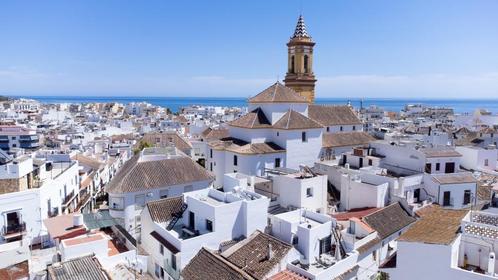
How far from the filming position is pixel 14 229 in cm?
1820

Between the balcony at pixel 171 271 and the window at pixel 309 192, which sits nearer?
the balcony at pixel 171 271

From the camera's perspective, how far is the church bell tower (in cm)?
3947

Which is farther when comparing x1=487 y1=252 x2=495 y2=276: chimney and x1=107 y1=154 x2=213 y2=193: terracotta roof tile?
x1=107 y1=154 x2=213 y2=193: terracotta roof tile

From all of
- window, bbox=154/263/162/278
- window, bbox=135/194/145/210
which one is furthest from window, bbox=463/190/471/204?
window, bbox=135/194/145/210

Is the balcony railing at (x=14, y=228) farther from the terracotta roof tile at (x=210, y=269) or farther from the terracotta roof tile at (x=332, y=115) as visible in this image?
the terracotta roof tile at (x=332, y=115)

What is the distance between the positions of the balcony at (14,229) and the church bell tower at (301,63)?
28.8 metres

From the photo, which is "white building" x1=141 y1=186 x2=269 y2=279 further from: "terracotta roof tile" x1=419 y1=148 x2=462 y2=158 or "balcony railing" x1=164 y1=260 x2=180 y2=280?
"terracotta roof tile" x1=419 y1=148 x2=462 y2=158

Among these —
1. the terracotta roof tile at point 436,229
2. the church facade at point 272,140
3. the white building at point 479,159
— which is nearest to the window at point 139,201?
the church facade at point 272,140

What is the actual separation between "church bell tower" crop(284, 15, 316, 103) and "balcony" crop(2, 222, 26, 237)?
2882 centimetres

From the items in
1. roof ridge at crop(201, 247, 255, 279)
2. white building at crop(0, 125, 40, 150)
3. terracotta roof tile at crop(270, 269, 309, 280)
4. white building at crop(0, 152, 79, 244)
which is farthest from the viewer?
white building at crop(0, 125, 40, 150)

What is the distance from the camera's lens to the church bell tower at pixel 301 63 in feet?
129

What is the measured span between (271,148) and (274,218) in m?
10.3

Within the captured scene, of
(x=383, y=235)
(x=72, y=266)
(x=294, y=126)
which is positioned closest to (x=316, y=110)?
(x=294, y=126)

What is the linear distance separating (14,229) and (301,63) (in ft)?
99.7
